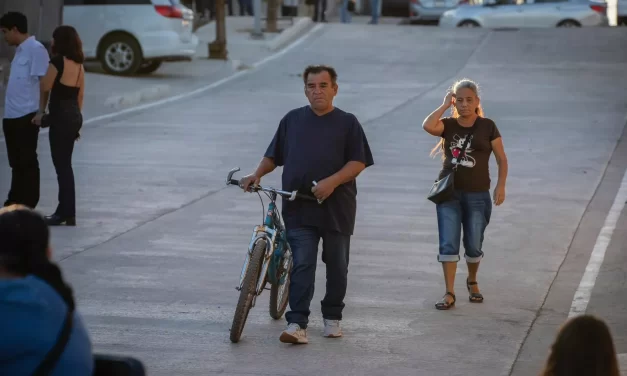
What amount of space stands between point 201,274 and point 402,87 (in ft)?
52.9

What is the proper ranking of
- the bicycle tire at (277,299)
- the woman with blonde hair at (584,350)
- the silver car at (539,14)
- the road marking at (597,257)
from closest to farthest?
the woman with blonde hair at (584,350), the bicycle tire at (277,299), the road marking at (597,257), the silver car at (539,14)

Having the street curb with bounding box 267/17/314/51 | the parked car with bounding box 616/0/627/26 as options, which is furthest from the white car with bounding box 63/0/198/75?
the parked car with bounding box 616/0/627/26

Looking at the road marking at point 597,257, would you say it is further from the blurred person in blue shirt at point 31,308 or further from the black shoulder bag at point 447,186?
the blurred person in blue shirt at point 31,308

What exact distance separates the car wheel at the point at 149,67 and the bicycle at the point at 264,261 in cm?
1933

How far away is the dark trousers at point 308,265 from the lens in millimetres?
7766

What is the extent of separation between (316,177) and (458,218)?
1.56m

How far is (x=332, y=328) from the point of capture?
7.98 metres

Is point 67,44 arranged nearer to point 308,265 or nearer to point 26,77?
point 26,77

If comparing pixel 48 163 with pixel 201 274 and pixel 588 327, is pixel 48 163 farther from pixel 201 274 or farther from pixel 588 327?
pixel 588 327

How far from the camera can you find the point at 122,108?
2208 cm

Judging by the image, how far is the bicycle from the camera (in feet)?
25.3

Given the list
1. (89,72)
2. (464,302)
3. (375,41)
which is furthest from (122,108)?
(464,302)

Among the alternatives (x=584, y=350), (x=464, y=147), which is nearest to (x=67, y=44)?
(x=464, y=147)

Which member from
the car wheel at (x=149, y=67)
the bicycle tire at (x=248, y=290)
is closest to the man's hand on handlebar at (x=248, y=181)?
the bicycle tire at (x=248, y=290)
